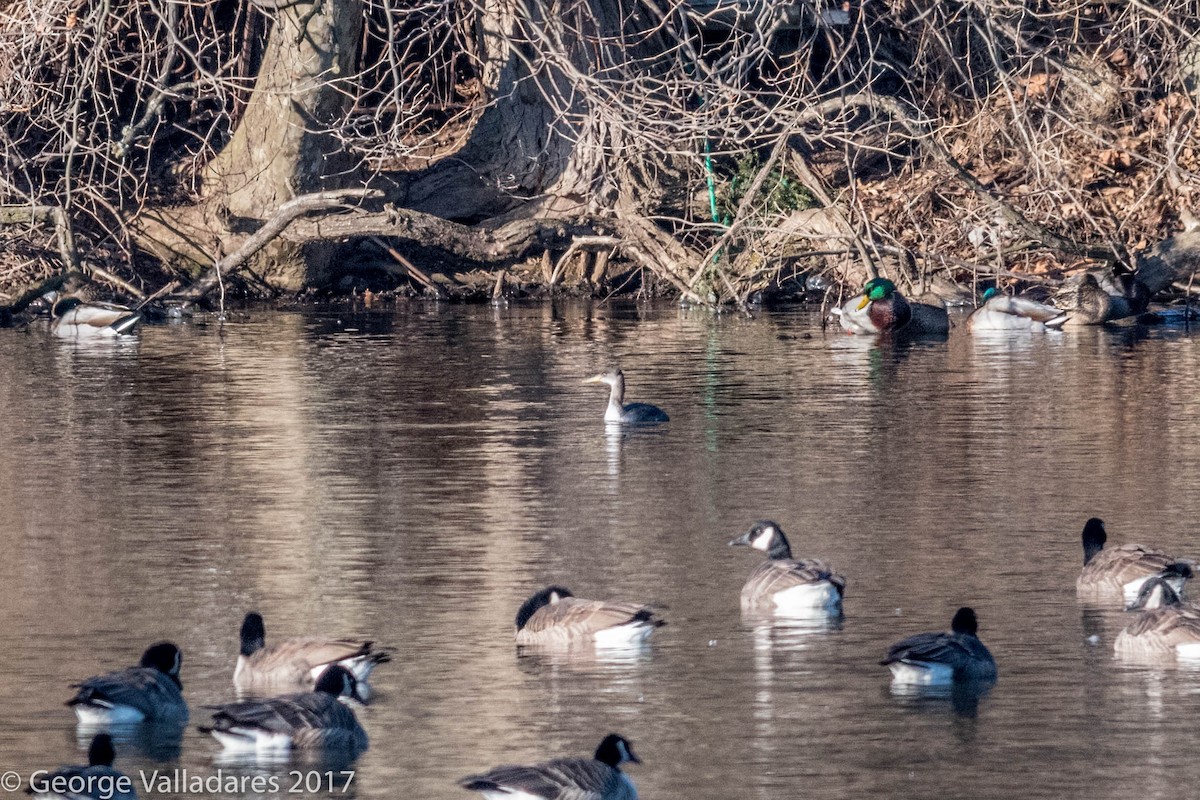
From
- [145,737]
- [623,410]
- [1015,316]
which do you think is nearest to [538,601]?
[145,737]

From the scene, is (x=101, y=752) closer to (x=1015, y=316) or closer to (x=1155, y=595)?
(x=1155, y=595)

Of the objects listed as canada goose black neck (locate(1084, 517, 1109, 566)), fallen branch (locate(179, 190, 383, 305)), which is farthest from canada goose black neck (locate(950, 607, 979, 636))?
fallen branch (locate(179, 190, 383, 305))

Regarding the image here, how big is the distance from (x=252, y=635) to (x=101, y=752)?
166cm

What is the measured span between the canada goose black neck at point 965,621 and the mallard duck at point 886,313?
14275 mm

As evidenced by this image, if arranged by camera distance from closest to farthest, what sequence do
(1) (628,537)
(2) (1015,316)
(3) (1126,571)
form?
(3) (1126,571) < (1) (628,537) < (2) (1015,316)

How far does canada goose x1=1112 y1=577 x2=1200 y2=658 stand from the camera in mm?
8250

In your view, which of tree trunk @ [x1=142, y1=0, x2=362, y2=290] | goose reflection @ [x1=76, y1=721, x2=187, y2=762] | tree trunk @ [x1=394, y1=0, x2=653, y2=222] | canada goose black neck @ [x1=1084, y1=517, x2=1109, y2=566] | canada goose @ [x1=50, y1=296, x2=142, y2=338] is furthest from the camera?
tree trunk @ [x1=394, y1=0, x2=653, y2=222]

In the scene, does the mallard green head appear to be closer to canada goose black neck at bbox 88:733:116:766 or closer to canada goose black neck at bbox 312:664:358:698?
canada goose black neck at bbox 312:664:358:698

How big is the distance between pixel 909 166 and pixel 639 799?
20573 millimetres

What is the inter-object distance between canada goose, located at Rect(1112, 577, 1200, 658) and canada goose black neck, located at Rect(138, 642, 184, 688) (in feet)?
12.4

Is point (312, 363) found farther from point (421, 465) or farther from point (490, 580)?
point (490, 580)

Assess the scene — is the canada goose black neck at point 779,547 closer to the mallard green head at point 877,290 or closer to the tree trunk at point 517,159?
the mallard green head at point 877,290

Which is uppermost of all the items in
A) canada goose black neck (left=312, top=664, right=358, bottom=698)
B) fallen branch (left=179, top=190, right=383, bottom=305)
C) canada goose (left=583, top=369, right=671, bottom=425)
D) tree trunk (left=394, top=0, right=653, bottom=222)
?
tree trunk (left=394, top=0, right=653, bottom=222)

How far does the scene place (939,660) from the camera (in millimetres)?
7926
